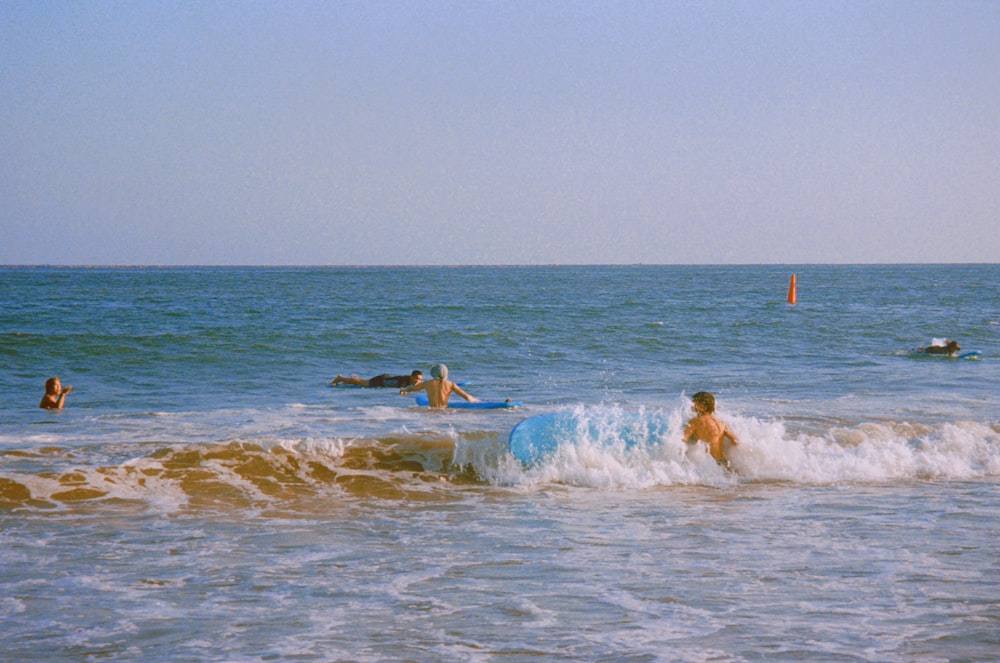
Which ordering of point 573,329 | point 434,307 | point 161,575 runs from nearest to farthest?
point 161,575 → point 573,329 → point 434,307

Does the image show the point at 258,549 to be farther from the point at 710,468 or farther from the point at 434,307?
the point at 434,307

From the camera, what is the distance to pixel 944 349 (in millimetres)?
23281

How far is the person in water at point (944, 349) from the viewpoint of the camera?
23.1m

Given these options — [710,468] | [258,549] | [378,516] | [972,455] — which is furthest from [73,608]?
[972,455]

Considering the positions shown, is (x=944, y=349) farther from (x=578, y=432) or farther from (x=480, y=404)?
(x=578, y=432)

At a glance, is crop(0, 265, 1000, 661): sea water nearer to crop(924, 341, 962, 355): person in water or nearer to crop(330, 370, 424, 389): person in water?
crop(330, 370, 424, 389): person in water

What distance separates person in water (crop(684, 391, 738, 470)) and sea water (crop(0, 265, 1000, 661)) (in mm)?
194

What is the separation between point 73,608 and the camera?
558 centimetres

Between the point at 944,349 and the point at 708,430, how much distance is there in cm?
1572

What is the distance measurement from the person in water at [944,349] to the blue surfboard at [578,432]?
15117 millimetres

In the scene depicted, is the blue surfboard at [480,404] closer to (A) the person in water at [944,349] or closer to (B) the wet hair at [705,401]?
(B) the wet hair at [705,401]

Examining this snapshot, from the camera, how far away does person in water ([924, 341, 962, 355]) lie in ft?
75.8

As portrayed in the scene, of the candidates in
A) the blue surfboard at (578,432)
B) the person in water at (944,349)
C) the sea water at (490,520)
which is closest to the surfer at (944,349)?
the person in water at (944,349)

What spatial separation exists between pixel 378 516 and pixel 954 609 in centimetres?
493
